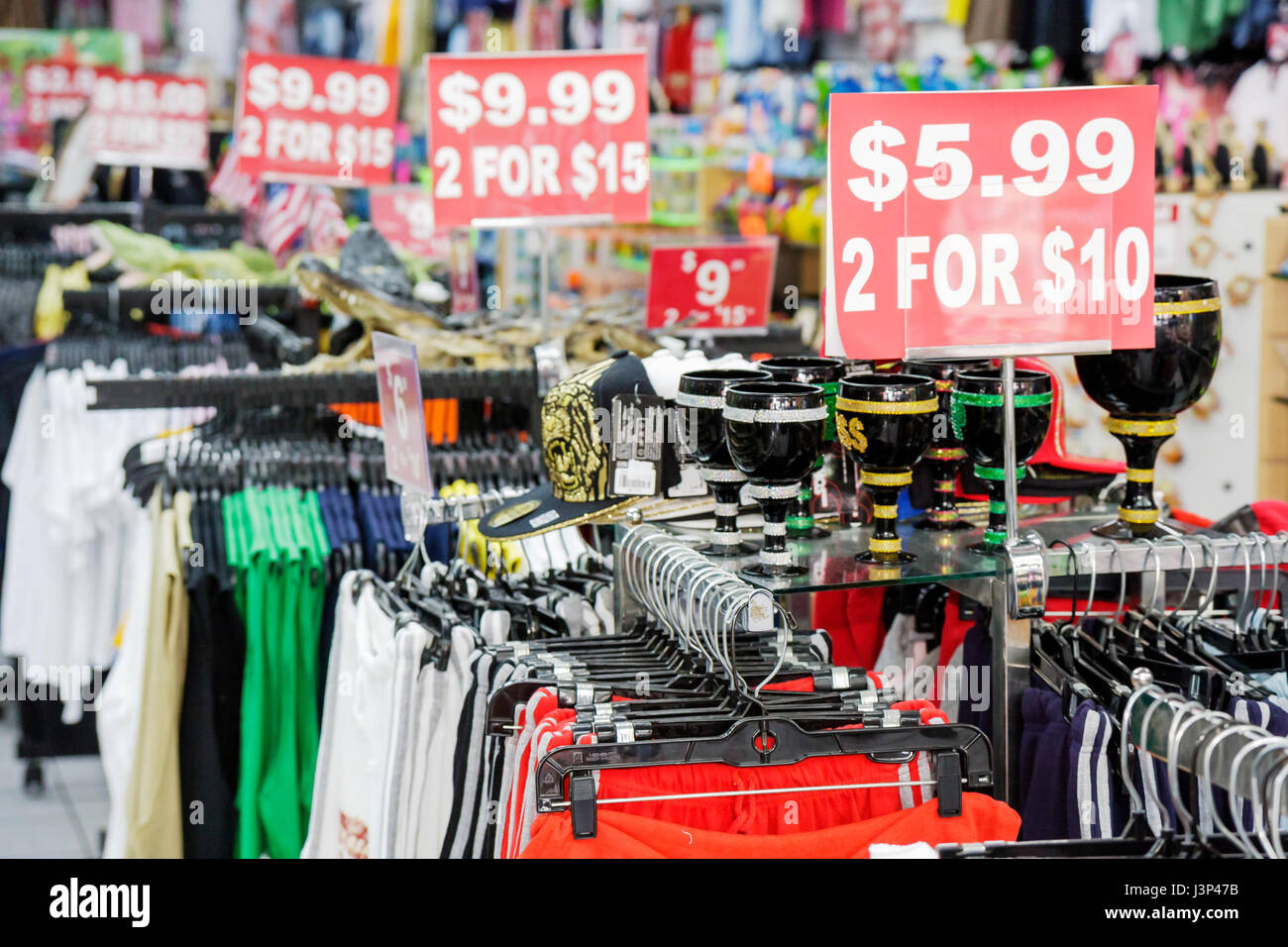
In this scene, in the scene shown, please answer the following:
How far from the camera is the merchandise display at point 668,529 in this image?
169 centimetres

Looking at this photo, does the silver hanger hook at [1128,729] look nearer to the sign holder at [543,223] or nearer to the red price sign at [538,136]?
the sign holder at [543,223]

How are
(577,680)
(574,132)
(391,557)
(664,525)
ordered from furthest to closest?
(574,132) → (391,557) → (664,525) → (577,680)

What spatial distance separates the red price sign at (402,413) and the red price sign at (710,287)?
156 centimetres

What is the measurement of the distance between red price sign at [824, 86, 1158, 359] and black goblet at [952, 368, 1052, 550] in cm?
A: 15

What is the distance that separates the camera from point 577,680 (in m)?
1.85

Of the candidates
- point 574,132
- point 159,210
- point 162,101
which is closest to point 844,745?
point 574,132

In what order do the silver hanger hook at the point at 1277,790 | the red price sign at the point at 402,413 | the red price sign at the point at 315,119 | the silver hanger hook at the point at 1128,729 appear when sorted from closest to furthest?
1. the silver hanger hook at the point at 1277,790
2. the silver hanger hook at the point at 1128,729
3. the red price sign at the point at 402,413
4. the red price sign at the point at 315,119

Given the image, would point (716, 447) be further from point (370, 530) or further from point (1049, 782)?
point (370, 530)

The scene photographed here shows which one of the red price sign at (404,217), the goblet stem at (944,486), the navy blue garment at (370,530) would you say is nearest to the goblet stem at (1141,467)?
the goblet stem at (944,486)

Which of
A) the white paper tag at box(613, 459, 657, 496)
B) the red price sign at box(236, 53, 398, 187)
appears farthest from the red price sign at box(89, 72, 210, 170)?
the white paper tag at box(613, 459, 657, 496)

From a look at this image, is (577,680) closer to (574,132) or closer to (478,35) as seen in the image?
(574,132)

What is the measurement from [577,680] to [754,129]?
6061 millimetres

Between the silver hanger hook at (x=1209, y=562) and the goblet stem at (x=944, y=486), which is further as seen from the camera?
the goblet stem at (x=944, y=486)

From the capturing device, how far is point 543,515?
90.2 inches
